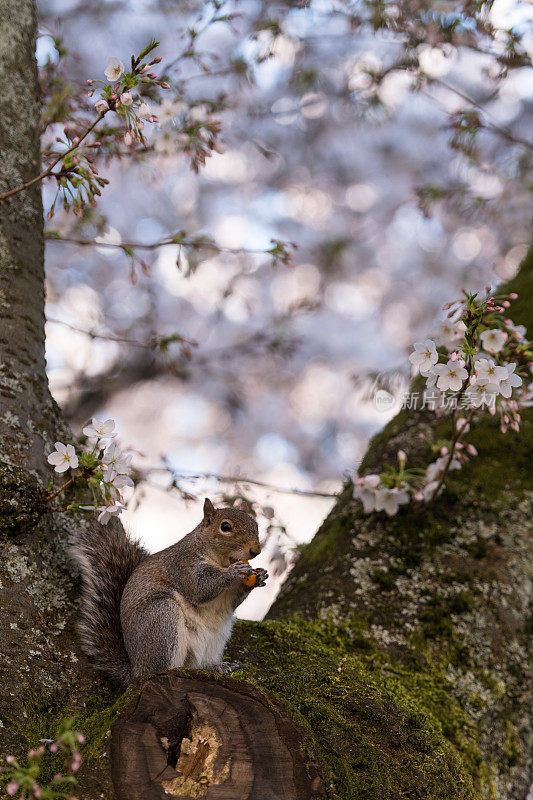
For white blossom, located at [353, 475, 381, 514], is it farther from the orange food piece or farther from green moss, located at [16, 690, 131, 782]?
green moss, located at [16, 690, 131, 782]

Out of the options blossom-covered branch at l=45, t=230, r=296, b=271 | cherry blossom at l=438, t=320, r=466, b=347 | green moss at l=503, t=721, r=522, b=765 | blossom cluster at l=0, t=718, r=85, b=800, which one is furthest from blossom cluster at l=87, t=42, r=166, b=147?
green moss at l=503, t=721, r=522, b=765

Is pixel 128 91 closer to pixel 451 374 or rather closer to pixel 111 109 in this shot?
pixel 111 109

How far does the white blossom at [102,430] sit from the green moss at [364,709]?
0.71 meters

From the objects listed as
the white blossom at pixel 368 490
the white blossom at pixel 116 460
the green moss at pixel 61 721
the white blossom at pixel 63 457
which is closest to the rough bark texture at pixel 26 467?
the green moss at pixel 61 721

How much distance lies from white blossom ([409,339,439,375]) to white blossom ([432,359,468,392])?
19mm

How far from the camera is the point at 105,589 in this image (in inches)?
72.9

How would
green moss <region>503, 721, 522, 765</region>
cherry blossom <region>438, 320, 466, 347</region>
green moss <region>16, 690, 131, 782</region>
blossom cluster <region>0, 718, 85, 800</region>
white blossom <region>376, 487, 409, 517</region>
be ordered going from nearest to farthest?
blossom cluster <region>0, 718, 85, 800</region>
green moss <region>16, 690, 131, 782</region>
green moss <region>503, 721, 522, 765</region>
cherry blossom <region>438, 320, 466, 347</region>
white blossom <region>376, 487, 409, 517</region>

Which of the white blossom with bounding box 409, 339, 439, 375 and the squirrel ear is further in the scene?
the squirrel ear

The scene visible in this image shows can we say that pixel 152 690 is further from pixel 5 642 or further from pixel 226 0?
pixel 226 0

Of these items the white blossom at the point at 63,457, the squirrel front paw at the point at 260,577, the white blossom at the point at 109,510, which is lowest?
the white blossom at the point at 109,510

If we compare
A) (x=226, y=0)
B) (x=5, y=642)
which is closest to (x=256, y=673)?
(x=5, y=642)

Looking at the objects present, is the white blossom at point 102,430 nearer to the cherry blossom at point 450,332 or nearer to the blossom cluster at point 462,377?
the blossom cluster at point 462,377

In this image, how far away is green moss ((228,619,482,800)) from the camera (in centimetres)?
153

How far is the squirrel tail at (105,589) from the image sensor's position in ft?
5.68
